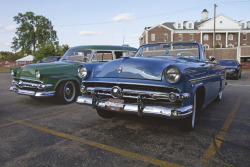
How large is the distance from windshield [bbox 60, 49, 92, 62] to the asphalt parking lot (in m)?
2.19

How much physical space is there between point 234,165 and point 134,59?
198 centimetres

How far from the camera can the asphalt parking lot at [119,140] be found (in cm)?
244

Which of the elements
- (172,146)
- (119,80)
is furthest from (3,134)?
(172,146)

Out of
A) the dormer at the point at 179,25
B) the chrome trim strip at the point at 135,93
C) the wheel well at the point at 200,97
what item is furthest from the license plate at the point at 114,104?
the dormer at the point at 179,25

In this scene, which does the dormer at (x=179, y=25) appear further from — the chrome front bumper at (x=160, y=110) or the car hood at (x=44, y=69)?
the chrome front bumper at (x=160, y=110)

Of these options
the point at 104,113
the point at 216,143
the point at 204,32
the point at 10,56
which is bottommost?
the point at 216,143

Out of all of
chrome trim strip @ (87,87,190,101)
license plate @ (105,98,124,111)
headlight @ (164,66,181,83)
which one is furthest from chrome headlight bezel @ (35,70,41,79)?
headlight @ (164,66,181,83)

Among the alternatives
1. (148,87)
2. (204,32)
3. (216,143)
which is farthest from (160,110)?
(204,32)

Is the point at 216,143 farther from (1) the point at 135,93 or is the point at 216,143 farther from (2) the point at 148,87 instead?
(1) the point at 135,93

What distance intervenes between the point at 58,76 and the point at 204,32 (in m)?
43.4

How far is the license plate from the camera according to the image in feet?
10.1

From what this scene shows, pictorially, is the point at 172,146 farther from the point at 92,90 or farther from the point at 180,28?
the point at 180,28

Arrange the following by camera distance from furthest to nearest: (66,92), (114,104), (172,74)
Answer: (66,92), (114,104), (172,74)

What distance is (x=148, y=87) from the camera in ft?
9.85
